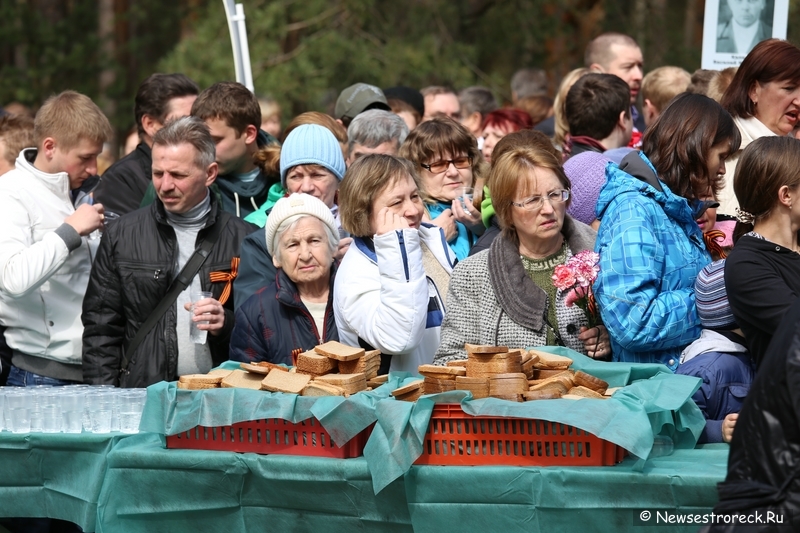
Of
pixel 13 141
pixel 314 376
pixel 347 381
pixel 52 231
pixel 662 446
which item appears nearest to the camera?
pixel 662 446

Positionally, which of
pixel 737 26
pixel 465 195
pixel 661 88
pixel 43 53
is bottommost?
pixel 465 195

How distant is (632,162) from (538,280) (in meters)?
0.54

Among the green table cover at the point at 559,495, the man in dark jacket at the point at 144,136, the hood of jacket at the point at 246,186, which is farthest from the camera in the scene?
the man in dark jacket at the point at 144,136

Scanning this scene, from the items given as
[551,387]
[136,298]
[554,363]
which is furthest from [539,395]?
[136,298]

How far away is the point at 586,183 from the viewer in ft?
16.2

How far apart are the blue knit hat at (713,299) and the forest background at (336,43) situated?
8.55 m

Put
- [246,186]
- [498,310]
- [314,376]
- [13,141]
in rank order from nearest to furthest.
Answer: [314,376] < [498,310] < [246,186] < [13,141]

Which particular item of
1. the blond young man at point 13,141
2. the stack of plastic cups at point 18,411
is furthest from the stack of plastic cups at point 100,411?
the blond young man at point 13,141

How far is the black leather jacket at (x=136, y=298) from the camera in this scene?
4672mm

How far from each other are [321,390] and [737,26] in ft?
12.7

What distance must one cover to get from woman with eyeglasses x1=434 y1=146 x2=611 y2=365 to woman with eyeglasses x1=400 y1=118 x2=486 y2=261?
34.5 inches

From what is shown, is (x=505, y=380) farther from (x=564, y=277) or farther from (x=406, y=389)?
(x=564, y=277)

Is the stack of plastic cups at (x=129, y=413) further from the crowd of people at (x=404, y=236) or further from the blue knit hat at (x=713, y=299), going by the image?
the blue knit hat at (x=713, y=299)

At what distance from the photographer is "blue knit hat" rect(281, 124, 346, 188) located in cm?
509
